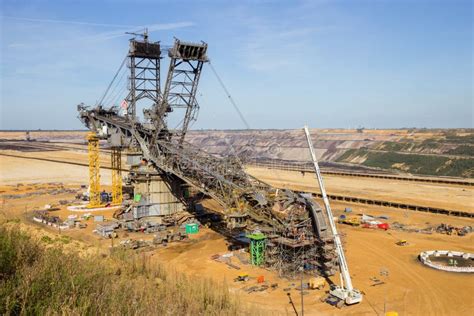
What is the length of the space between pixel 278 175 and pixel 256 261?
77664mm

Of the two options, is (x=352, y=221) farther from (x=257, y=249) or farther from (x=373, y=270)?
(x=257, y=249)

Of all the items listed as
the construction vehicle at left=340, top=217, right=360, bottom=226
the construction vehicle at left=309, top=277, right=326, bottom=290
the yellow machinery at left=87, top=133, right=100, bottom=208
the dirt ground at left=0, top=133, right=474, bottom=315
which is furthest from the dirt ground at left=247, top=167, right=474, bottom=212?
the construction vehicle at left=309, top=277, right=326, bottom=290

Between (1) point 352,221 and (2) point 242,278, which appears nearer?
(2) point 242,278

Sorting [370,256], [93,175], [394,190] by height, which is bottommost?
[370,256]

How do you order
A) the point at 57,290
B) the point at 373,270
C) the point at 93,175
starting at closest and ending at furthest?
the point at 57,290
the point at 373,270
the point at 93,175

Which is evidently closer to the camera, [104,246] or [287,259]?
[287,259]

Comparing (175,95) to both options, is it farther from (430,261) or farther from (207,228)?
(430,261)

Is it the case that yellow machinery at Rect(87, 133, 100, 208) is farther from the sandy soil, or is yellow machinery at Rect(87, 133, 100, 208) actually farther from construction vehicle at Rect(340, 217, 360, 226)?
construction vehicle at Rect(340, 217, 360, 226)

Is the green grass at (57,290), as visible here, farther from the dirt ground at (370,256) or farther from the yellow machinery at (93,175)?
the yellow machinery at (93,175)

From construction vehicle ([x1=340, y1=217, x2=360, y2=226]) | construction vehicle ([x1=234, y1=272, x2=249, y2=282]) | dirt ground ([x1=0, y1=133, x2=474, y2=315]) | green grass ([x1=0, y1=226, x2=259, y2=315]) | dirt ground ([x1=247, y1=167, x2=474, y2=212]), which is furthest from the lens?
dirt ground ([x1=247, y1=167, x2=474, y2=212])

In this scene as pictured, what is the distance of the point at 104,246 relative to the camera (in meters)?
40.9

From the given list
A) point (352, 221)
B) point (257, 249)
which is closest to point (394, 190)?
point (352, 221)

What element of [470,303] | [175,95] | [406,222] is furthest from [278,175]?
[470,303]

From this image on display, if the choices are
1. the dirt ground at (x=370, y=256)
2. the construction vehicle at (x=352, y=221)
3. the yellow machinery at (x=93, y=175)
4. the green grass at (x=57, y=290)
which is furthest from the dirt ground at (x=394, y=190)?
the green grass at (x=57, y=290)
